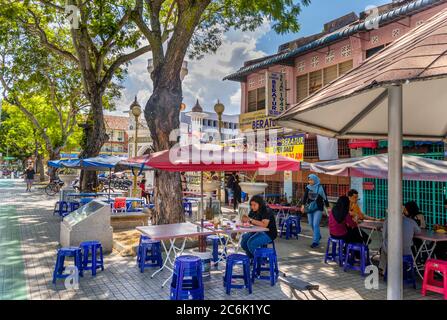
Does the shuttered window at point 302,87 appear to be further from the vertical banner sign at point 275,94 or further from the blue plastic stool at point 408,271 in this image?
the blue plastic stool at point 408,271

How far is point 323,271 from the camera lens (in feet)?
23.0

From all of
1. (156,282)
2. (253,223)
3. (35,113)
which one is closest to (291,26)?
(253,223)

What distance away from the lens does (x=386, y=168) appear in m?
7.20

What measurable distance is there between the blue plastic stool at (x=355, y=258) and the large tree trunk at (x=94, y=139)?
12.2 metres

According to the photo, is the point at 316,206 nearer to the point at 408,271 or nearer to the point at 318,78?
the point at 408,271

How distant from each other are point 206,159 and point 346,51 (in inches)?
399

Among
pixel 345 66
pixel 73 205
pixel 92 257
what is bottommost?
pixel 92 257

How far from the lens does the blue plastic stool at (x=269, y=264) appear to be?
6166 mm

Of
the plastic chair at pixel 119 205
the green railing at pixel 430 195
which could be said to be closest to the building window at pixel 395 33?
the green railing at pixel 430 195

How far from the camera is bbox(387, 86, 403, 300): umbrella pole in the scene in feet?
8.94

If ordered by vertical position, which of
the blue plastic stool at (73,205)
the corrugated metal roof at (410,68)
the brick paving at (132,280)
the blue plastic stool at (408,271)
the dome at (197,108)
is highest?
the dome at (197,108)

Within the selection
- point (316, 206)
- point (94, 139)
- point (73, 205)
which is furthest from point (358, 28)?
point (73, 205)

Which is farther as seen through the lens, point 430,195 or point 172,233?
point 430,195

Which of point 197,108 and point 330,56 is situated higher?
point 330,56
